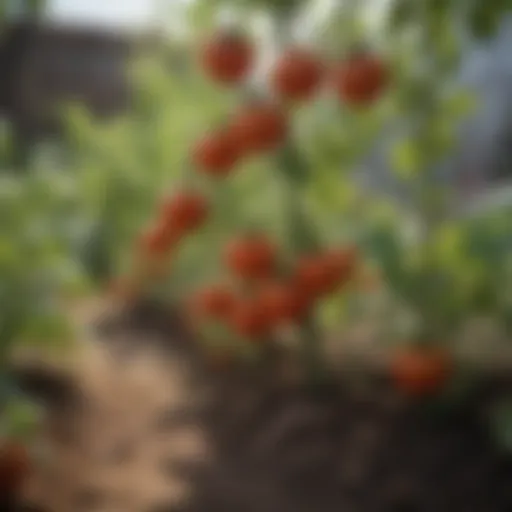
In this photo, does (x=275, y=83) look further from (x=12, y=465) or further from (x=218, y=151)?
(x=12, y=465)

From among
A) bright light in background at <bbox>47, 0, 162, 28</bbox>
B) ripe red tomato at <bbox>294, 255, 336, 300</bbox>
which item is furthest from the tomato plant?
bright light in background at <bbox>47, 0, 162, 28</bbox>

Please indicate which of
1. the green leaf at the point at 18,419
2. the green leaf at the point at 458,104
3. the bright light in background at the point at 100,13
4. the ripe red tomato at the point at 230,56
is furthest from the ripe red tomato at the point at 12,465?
the bright light in background at the point at 100,13

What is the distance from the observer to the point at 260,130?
2.81 ft

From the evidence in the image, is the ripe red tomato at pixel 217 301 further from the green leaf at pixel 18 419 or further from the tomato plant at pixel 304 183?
the green leaf at pixel 18 419

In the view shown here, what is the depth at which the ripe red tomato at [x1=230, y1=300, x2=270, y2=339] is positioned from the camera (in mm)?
867

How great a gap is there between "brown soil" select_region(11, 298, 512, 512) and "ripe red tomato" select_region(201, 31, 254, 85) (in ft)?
0.91

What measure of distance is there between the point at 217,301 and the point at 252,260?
Result: 5 centimetres

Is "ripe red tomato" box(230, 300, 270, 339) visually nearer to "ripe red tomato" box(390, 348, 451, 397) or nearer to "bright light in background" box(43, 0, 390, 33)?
"ripe red tomato" box(390, 348, 451, 397)

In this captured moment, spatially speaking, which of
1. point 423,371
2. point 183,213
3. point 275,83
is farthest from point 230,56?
point 423,371

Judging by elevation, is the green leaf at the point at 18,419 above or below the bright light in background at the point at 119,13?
below

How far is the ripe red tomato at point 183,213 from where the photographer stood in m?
0.90

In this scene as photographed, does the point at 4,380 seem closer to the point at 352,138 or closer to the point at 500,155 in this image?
the point at 352,138

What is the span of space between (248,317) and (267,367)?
0.31 ft

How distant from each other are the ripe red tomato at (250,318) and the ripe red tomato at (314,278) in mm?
40
